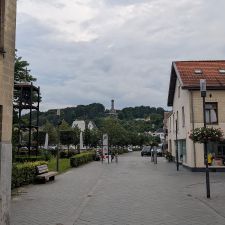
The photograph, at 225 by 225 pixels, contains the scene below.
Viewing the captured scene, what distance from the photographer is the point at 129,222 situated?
9.52m

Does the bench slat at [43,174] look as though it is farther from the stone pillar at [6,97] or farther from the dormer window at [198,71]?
the dormer window at [198,71]

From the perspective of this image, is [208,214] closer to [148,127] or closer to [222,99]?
[222,99]

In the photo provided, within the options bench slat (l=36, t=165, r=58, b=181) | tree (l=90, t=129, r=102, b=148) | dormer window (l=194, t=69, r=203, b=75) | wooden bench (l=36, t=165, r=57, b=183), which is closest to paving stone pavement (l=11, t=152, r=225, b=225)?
wooden bench (l=36, t=165, r=57, b=183)

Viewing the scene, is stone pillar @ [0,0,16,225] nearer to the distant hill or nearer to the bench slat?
the bench slat

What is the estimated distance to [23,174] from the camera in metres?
16.8

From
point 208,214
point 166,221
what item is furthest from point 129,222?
point 208,214

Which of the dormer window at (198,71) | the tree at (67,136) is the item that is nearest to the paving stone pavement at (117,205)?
the dormer window at (198,71)

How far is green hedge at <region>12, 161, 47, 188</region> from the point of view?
52.3ft

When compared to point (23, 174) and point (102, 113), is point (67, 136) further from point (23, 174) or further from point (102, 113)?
point (102, 113)

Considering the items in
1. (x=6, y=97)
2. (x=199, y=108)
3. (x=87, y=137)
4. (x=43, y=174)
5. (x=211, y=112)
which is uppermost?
(x=199, y=108)

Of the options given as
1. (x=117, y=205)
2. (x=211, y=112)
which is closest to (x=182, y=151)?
(x=211, y=112)

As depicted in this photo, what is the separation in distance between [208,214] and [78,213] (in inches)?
136

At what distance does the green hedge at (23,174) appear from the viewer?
15.9 meters

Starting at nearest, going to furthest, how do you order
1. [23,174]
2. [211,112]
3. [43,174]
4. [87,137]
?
[23,174]
[43,174]
[211,112]
[87,137]
